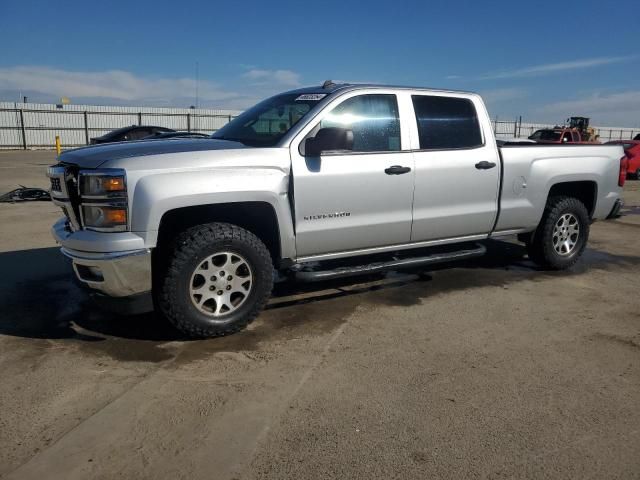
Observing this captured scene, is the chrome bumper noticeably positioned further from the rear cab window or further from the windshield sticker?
the windshield sticker

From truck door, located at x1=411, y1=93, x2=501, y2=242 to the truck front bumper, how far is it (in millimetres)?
2464

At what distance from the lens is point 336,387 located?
3.34 meters

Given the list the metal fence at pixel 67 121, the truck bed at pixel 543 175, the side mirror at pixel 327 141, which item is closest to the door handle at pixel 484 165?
the truck bed at pixel 543 175

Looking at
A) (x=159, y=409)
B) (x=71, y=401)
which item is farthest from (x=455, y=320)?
(x=71, y=401)

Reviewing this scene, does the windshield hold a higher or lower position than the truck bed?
higher

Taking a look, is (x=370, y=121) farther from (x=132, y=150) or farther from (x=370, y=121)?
(x=132, y=150)

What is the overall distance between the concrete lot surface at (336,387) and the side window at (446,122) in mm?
1482

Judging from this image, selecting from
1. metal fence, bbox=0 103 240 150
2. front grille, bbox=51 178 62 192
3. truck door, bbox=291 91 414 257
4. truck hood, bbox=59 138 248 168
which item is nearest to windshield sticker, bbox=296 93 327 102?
truck door, bbox=291 91 414 257

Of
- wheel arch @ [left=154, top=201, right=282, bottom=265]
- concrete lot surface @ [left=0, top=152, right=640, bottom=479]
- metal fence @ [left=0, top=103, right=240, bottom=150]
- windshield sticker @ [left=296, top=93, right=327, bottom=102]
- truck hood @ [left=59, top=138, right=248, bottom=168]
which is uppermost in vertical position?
metal fence @ [left=0, top=103, right=240, bottom=150]

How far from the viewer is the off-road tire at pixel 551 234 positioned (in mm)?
5977

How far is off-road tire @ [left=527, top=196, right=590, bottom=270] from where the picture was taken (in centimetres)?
598

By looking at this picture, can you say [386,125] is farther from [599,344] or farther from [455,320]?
[599,344]

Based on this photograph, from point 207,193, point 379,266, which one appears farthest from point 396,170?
point 207,193

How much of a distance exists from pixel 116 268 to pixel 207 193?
2.64ft
